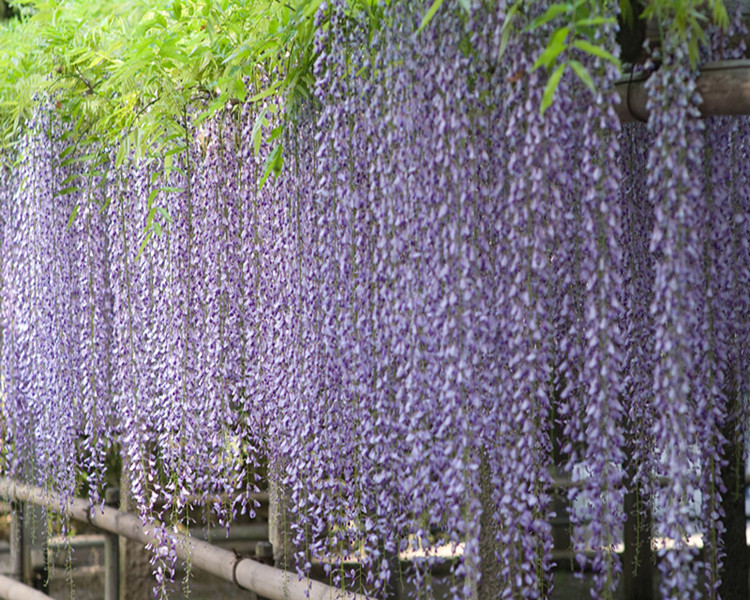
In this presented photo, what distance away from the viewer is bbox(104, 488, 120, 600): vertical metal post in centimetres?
429

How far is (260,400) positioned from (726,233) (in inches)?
59.2

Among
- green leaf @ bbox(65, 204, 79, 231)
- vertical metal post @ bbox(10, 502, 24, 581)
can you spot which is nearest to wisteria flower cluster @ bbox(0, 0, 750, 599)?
green leaf @ bbox(65, 204, 79, 231)

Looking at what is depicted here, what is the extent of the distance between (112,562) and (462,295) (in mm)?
2990

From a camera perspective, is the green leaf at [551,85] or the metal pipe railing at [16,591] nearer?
the green leaf at [551,85]

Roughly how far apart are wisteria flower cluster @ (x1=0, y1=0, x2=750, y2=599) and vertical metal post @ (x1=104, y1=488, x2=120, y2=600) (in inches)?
51.8

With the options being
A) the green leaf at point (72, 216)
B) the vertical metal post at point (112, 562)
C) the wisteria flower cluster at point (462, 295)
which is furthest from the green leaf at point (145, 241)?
the vertical metal post at point (112, 562)

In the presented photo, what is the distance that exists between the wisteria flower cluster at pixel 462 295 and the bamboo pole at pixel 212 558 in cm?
19

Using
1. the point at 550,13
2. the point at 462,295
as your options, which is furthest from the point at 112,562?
the point at 550,13

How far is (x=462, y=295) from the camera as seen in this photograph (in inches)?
76.6

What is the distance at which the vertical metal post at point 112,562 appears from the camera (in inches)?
169

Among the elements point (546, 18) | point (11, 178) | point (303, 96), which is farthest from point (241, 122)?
point (11, 178)

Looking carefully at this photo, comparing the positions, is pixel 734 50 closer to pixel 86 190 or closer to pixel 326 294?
pixel 326 294

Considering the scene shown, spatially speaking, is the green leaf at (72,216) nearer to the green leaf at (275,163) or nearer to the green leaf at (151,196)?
the green leaf at (151,196)

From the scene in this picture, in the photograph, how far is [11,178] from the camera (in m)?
4.18
